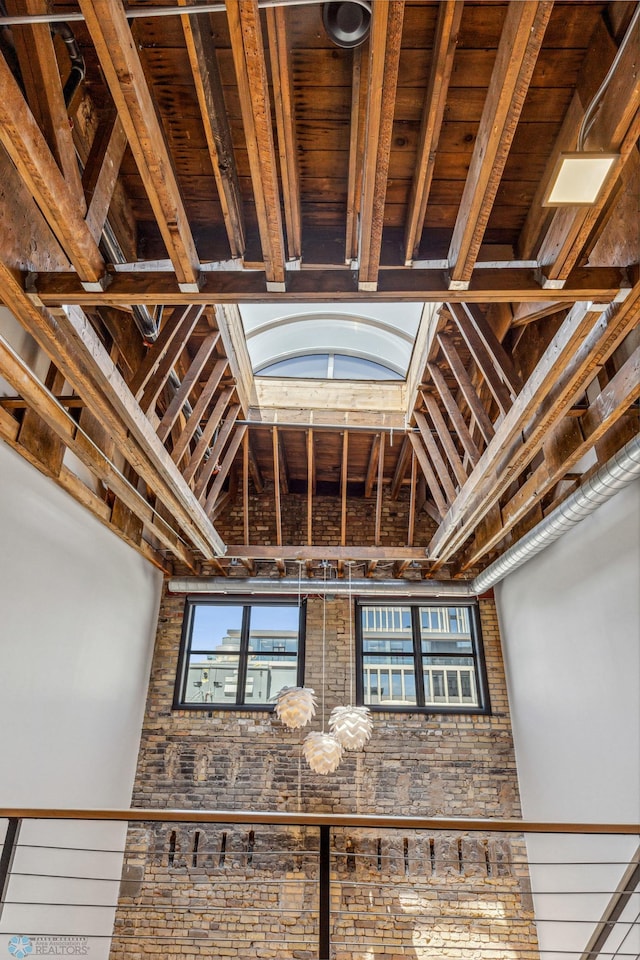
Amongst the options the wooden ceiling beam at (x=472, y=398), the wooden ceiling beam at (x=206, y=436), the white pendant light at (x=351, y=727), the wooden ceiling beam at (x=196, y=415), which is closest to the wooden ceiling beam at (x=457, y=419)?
the wooden ceiling beam at (x=472, y=398)

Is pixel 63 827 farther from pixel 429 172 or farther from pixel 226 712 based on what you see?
pixel 429 172

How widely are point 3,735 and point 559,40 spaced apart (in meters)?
5.62

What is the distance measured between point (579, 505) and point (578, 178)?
3.56 metres

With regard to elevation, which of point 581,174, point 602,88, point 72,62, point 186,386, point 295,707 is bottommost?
point 295,707

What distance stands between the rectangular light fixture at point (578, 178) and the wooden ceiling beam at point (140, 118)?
148cm

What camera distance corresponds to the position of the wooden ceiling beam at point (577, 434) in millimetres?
3824

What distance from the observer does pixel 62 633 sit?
5.46 m

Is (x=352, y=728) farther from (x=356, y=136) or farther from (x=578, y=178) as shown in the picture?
(x=578, y=178)

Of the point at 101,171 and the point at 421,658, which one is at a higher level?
the point at 101,171

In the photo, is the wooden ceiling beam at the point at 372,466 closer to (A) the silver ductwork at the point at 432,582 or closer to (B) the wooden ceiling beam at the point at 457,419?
(A) the silver ductwork at the point at 432,582

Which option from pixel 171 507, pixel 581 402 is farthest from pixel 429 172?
pixel 171 507

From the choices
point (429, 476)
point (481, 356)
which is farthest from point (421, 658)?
point (481, 356)

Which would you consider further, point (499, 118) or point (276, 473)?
point (276, 473)

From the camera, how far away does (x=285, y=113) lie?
2.58m
